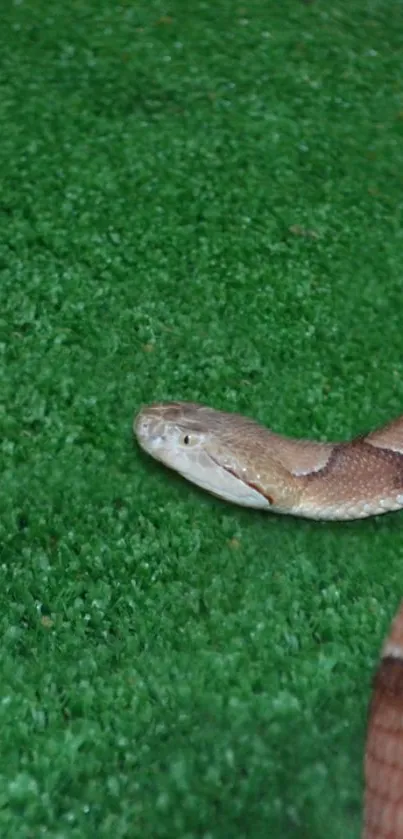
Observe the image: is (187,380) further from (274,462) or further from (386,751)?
(386,751)

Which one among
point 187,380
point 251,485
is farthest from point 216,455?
point 187,380

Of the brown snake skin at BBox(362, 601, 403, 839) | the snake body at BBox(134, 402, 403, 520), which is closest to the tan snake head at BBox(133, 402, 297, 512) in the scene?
the snake body at BBox(134, 402, 403, 520)

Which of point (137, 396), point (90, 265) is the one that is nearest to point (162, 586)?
point (137, 396)

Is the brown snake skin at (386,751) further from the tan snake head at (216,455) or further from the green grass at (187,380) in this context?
the tan snake head at (216,455)

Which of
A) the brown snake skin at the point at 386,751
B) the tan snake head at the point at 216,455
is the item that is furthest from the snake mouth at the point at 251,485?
the brown snake skin at the point at 386,751

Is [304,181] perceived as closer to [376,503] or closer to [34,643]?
[376,503]

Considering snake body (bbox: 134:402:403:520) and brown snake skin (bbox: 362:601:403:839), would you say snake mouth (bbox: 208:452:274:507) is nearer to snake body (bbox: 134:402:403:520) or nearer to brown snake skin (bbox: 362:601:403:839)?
snake body (bbox: 134:402:403:520)

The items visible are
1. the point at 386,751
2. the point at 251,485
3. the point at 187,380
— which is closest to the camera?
the point at 386,751
